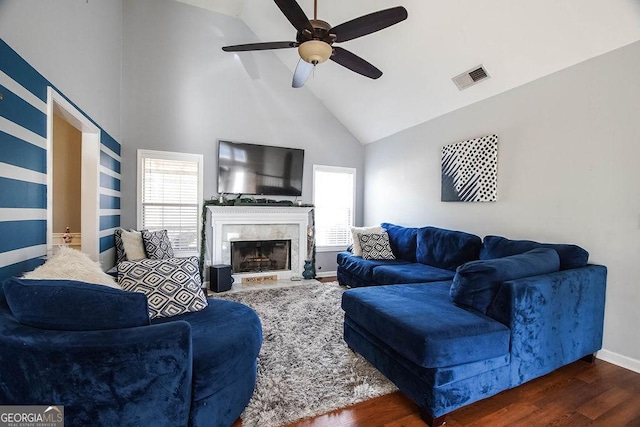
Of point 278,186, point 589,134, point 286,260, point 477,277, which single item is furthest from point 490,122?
point 286,260

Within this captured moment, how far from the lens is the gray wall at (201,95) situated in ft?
13.5

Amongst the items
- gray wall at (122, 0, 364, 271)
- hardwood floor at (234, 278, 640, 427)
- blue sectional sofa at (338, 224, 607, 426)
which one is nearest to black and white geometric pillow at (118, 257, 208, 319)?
hardwood floor at (234, 278, 640, 427)

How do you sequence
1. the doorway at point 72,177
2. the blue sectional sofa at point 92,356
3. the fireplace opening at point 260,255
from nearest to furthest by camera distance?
the blue sectional sofa at point 92,356 → the doorway at point 72,177 → the fireplace opening at point 260,255

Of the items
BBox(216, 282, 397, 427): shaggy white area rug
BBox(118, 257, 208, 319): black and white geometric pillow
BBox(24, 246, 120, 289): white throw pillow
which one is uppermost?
BBox(24, 246, 120, 289): white throw pillow

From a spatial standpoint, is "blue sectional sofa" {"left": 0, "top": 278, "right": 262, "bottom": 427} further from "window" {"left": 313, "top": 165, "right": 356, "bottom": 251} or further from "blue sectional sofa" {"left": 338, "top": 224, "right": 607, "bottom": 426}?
"window" {"left": 313, "top": 165, "right": 356, "bottom": 251}

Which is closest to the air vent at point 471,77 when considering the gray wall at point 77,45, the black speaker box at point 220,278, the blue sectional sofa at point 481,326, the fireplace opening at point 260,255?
the blue sectional sofa at point 481,326

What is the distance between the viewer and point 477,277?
6.26ft

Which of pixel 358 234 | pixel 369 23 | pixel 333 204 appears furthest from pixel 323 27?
pixel 333 204

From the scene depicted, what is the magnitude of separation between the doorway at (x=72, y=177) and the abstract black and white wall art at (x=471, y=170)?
4.13 meters

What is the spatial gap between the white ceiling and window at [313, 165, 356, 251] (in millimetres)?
1147

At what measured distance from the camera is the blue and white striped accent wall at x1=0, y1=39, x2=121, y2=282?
1.56 metres

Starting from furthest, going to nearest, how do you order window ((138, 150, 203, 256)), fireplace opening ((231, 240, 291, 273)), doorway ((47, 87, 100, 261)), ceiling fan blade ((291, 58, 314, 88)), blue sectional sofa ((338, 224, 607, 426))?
fireplace opening ((231, 240, 291, 273)) → window ((138, 150, 203, 256)) → ceiling fan blade ((291, 58, 314, 88)) → doorway ((47, 87, 100, 261)) → blue sectional sofa ((338, 224, 607, 426))

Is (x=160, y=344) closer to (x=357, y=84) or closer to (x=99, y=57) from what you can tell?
(x=99, y=57)

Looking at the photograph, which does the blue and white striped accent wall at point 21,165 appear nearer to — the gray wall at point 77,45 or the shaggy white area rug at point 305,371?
the gray wall at point 77,45
